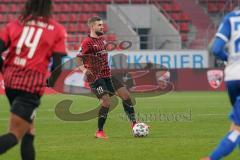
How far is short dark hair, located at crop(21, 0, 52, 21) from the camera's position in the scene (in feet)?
23.7

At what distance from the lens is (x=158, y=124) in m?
15.6

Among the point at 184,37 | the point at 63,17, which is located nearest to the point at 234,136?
the point at 184,37

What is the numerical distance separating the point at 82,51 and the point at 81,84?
15381 millimetres

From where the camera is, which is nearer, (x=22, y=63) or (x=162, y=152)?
(x=22, y=63)

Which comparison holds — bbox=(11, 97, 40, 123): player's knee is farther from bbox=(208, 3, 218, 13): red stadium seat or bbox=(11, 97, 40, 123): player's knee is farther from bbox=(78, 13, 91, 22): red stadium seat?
bbox=(208, 3, 218, 13): red stadium seat

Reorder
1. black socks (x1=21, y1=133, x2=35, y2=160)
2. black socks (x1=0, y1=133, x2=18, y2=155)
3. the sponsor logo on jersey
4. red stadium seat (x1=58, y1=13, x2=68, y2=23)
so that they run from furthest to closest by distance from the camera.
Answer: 1. red stadium seat (x1=58, y1=13, x2=68, y2=23)
2. the sponsor logo on jersey
3. black socks (x1=21, y1=133, x2=35, y2=160)
4. black socks (x1=0, y1=133, x2=18, y2=155)

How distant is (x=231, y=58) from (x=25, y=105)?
2.20 meters

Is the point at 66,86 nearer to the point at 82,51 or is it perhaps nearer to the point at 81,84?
the point at 81,84

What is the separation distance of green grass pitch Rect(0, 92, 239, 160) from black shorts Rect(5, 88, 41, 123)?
2666 millimetres

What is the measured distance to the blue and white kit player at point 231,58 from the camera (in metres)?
7.46

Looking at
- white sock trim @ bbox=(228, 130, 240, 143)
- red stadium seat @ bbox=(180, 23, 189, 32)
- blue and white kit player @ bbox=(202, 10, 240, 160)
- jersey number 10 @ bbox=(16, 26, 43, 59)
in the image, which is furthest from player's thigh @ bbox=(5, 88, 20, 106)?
red stadium seat @ bbox=(180, 23, 189, 32)

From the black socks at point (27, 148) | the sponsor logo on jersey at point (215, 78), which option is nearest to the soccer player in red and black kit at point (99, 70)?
the black socks at point (27, 148)

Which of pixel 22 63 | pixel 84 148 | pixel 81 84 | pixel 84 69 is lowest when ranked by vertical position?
pixel 81 84

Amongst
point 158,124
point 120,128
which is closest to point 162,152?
point 120,128
